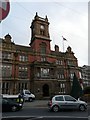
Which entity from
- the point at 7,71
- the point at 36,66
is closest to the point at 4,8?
the point at 7,71

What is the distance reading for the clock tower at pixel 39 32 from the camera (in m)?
48.4

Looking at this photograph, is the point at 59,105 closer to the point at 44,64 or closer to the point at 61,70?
the point at 44,64

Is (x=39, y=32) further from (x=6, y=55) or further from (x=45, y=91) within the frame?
(x=45, y=91)

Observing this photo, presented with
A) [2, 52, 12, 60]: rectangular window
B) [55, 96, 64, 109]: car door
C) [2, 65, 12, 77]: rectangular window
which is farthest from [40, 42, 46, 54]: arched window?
[55, 96, 64, 109]: car door

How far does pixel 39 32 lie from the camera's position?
162ft

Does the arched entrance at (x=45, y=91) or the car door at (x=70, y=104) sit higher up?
the car door at (x=70, y=104)

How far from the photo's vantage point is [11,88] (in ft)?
138

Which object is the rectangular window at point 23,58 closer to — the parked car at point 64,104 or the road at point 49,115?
the parked car at point 64,104

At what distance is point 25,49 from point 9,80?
8935mm

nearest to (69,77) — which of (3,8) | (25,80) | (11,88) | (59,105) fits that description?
(25,80)

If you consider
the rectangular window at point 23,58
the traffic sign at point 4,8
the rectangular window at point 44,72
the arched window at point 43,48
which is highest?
the arched window at point 43,48

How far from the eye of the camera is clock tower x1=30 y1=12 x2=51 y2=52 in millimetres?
48381

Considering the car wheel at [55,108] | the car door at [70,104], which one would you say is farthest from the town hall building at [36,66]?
the car door at [70,104]

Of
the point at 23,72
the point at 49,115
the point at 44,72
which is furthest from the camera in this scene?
the point at 44,72
